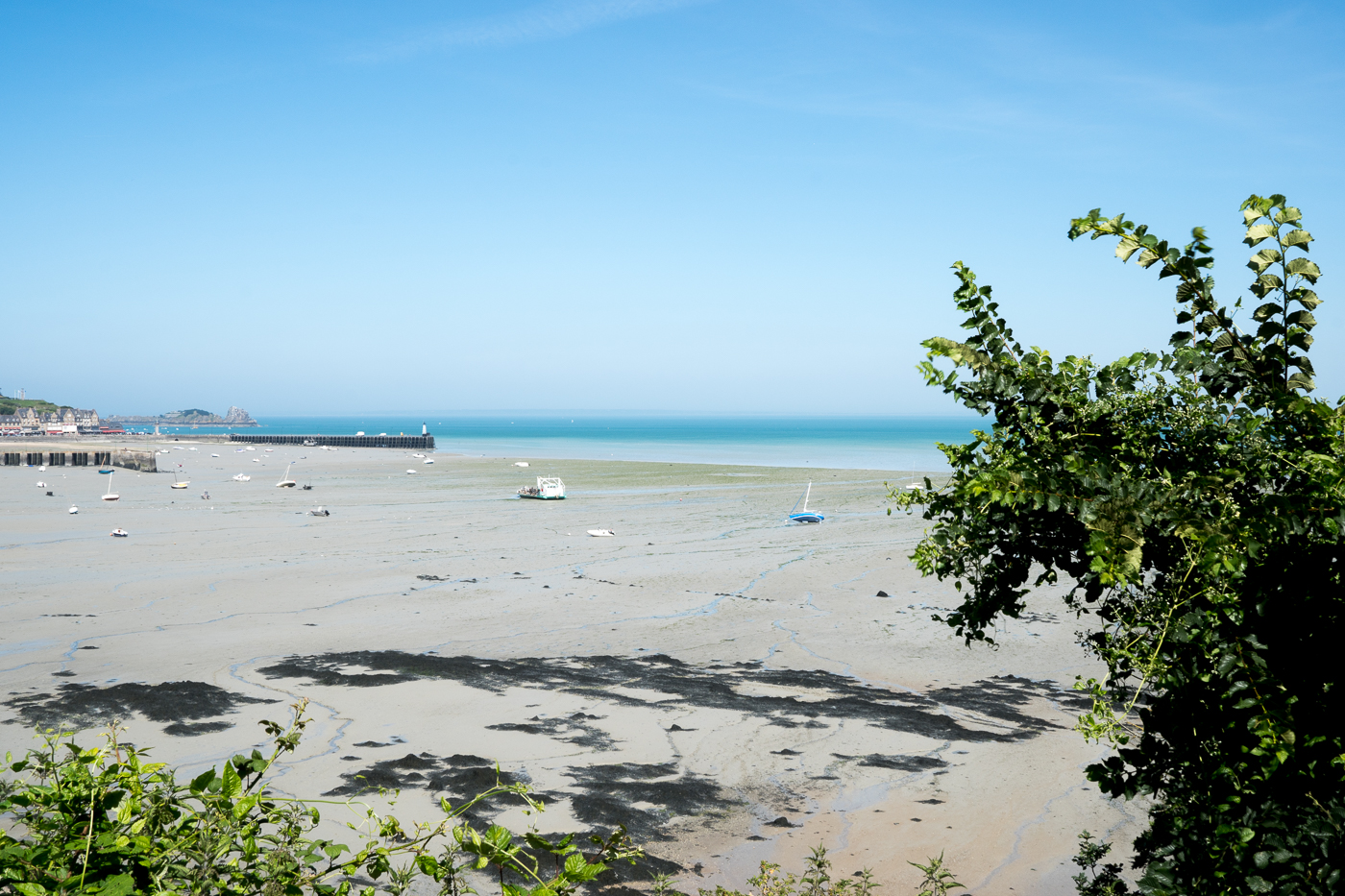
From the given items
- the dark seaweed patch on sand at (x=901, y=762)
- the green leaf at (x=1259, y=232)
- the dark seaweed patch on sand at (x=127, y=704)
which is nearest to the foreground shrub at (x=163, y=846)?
the green leaf at (x=1259, y=232)

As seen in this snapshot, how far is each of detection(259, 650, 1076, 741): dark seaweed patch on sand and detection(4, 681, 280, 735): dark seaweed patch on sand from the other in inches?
51.0

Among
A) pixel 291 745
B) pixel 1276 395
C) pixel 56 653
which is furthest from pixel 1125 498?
pixel 56 653

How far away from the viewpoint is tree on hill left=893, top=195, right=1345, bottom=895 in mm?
2666

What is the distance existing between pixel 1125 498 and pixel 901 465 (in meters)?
79.5

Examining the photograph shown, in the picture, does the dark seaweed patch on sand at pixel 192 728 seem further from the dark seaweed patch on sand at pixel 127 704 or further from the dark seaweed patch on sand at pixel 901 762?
the dark seaweed patch on sand at pixel 901 762

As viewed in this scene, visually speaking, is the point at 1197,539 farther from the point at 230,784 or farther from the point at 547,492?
the point at 547,492

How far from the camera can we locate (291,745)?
3.03 metres

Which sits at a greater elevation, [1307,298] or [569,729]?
[1307,298]

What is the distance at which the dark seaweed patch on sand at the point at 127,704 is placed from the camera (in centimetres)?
1098

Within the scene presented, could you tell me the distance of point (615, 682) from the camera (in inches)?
509

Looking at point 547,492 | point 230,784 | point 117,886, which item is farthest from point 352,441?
point 117,886

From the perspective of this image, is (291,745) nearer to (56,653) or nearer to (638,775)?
(638,775)

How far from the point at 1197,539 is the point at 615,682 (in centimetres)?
1095

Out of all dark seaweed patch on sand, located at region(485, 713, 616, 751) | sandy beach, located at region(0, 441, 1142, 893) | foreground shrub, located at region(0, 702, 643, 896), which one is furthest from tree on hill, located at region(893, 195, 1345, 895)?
dark seaweed patch on sand, located at region(485, 713, 616, 751)
